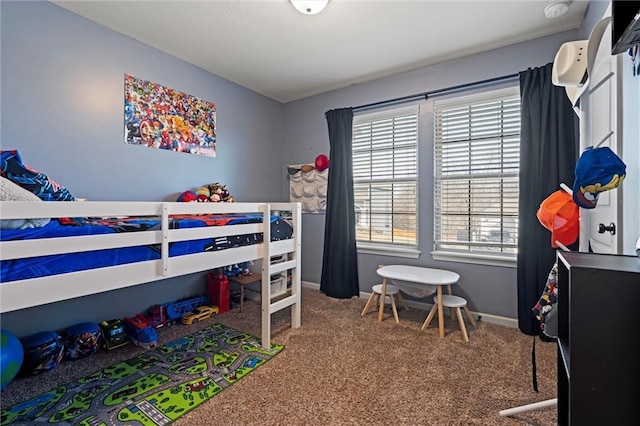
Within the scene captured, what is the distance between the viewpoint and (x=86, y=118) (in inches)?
86.5

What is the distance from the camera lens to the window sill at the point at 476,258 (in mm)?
2553

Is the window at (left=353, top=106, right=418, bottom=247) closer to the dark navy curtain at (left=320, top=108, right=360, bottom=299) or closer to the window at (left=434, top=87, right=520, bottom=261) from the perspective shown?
the dark navy curtain at (left=320, top=108, right=360, bottom=299)

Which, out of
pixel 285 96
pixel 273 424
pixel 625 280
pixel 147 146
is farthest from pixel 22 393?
pixel 285 96

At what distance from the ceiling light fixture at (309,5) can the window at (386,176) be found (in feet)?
4.78

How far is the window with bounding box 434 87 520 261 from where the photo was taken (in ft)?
8.42

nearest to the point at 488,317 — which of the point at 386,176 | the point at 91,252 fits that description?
the point at 386,176

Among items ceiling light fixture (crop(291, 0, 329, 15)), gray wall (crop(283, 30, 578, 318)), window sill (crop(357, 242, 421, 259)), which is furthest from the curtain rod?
window sill (crop(357, 242, 421, 259))

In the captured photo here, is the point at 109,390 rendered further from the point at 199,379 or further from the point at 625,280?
the point at 625,280

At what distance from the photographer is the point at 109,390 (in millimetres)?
1643

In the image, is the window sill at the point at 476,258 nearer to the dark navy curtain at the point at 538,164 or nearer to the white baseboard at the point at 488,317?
the dark navy curtain at the point at 538,164

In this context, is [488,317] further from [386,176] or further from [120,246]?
[120,246]

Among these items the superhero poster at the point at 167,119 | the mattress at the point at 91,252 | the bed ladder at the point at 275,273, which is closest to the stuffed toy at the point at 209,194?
the superhero poster at the point at 167,119

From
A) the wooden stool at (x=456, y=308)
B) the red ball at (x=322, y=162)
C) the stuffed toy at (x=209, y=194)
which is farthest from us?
the red ball at (x=322, y=162)

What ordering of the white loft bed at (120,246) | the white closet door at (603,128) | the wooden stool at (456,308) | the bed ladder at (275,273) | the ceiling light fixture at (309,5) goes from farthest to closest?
1. the wooden stool at (456,308)
2. the bed ladder at (275,273)
3. the ceiling light fixture at (309,5)
4. the white closet door at (603,128)
5. the white loft bed at (120,246)
